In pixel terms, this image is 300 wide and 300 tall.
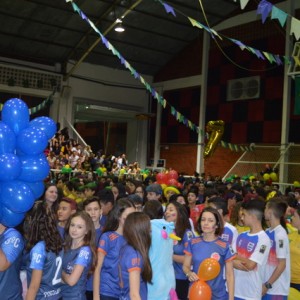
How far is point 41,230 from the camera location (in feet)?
8.82

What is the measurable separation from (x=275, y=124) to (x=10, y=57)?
35.0 ft

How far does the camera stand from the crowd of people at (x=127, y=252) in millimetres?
2639

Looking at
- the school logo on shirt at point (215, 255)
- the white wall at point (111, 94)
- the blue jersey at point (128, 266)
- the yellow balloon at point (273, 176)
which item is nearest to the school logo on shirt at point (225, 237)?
the school logo on shirt at point (215, 255)

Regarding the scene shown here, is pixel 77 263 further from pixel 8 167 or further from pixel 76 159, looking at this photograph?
pixel 76 159

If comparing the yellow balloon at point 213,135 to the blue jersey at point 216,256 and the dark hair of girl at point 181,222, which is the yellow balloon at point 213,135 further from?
the blue jersey at point 216,256

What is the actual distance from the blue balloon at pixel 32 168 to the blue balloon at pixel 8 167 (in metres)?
0.16

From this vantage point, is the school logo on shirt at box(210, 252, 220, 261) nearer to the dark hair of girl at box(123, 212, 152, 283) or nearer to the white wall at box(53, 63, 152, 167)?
the dark hair of girl at box(123, 212, 152, 283)

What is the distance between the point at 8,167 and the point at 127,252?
2.83ft

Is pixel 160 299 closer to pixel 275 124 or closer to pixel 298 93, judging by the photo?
pixel 298 93

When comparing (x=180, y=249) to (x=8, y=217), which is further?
(x=180, y=249)

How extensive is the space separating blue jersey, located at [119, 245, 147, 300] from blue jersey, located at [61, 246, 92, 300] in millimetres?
270

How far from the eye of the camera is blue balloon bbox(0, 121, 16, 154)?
8.64 feet

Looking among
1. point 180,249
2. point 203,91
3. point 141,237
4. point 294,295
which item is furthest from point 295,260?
point 203,91

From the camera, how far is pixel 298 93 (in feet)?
45.0
